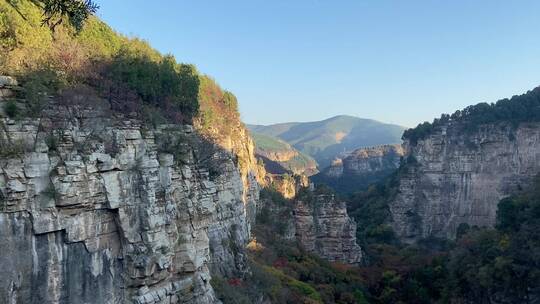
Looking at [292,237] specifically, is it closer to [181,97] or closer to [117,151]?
[181,97]

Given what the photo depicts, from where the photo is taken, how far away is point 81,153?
1268 centimetres

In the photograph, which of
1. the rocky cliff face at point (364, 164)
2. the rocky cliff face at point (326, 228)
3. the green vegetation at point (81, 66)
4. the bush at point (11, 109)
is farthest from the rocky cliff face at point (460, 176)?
the bush at point (11, 109)

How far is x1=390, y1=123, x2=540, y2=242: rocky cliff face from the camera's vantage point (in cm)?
4500

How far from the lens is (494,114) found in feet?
159

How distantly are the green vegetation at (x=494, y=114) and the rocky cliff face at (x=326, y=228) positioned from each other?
71.0 ft

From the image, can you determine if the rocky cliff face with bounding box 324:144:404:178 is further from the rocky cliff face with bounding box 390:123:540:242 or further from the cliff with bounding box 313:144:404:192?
the rocky cliff face with bounding box 390:123:540:242

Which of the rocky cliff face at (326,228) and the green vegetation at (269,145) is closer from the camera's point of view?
the rocky cliff face at (326,228)

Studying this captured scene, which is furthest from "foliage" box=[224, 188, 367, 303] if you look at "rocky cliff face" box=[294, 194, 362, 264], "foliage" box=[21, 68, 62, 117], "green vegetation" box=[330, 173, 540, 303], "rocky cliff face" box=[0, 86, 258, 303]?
"foliage" box=[21, 68, 62, 117]

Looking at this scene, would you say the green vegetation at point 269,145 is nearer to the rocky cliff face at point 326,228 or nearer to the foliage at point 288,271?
the foliage at point 288,271

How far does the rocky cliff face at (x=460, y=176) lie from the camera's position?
148 feet

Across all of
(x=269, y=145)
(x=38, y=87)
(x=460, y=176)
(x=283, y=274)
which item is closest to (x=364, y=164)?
(x=269, y=145)

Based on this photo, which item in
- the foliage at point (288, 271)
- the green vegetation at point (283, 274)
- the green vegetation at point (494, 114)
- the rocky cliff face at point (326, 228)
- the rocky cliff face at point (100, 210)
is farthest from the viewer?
the green vegetation at point (494, 114)

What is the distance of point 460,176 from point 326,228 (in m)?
21.1

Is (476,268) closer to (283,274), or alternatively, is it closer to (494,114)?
(283,274)
